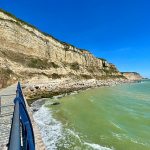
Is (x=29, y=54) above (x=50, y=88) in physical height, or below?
above

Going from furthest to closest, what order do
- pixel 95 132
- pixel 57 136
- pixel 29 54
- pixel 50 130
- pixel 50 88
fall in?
pixel 29 54 < pixel 50 88 < pixel 50 130 < pixel 95 132 < pixel 57 136

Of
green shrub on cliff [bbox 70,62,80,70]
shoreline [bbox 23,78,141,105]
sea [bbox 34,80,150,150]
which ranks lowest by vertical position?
sea [bbox 34,80,150,150]

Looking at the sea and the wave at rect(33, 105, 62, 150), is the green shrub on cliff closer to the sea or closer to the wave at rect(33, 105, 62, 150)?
the sea

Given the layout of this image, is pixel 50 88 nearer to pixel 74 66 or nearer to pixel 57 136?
pixel 57 136

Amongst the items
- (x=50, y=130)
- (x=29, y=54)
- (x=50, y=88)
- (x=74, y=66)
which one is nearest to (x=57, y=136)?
(x=50, y=130)

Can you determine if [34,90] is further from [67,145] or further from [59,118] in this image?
[67,145]

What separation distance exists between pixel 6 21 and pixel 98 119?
1744 inches

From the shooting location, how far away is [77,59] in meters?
94.9

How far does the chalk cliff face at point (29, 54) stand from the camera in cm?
4504

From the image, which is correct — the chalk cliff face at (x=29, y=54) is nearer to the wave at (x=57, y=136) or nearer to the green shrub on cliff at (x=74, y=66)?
the green shrub on cliff at (x=74, y=66)

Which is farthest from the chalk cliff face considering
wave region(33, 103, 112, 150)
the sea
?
the sea

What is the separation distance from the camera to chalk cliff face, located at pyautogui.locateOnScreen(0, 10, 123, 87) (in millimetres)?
45044

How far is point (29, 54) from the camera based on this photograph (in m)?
60.2

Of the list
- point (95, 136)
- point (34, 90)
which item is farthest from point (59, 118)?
point (34, 90)
